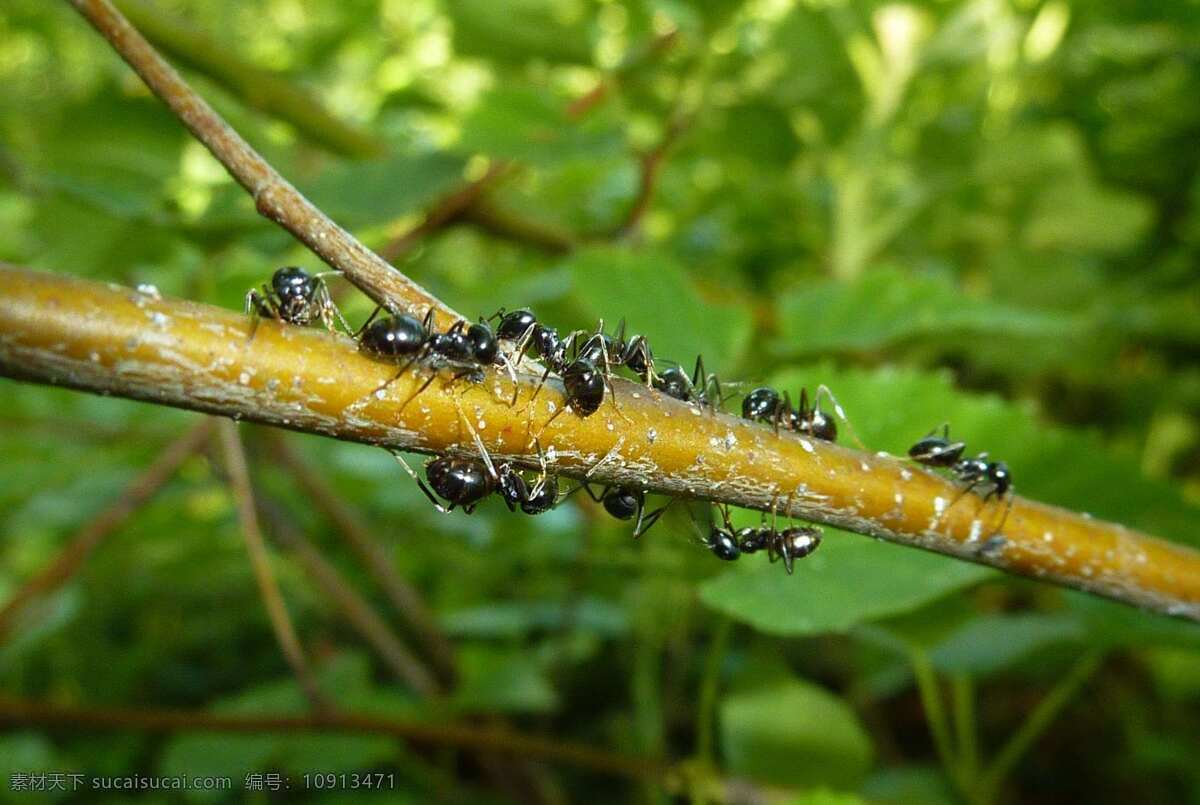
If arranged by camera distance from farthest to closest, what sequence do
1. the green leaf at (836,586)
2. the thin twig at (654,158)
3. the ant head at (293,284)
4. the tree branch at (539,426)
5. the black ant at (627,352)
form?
the thin twig at (654,158) < the green leaf at (836,586) < the black ant at (627,352) < the ant head at (293,284) < the tree branch at (539,426)

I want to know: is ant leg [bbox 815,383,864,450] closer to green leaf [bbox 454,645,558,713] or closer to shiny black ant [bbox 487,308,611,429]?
shiny black ant [bbox 487,308,611,429]

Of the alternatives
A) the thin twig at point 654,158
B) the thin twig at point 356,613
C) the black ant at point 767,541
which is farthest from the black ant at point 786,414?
the thin twig at point 356,613

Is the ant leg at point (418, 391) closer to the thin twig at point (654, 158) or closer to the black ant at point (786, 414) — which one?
the black ant at point (786, 414)

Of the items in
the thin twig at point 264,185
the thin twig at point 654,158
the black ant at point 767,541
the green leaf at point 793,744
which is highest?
the thin twig at point 654,158

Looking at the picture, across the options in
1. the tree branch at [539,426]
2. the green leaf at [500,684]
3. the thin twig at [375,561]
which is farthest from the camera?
the thin twig at [375,561]

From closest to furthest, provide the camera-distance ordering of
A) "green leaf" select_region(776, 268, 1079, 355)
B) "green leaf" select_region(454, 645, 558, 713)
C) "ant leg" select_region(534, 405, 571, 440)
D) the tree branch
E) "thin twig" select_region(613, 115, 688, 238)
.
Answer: the tree branch → "ant leg" select_region(534, 405, 571, 440) → "green leaf" select_region(776, 268, 1079, 355) → "thin twig" select_region(613, 115, 688, 238) → "green leaf" select_region(454, 645, 558, 713)

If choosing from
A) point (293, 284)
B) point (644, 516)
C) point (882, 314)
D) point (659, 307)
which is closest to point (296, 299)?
point (293, 284)

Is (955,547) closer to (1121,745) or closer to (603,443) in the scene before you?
(603,443)

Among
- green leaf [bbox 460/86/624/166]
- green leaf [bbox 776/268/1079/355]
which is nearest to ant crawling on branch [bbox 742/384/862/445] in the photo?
green leaf [bbox 776/268/1079/355]
